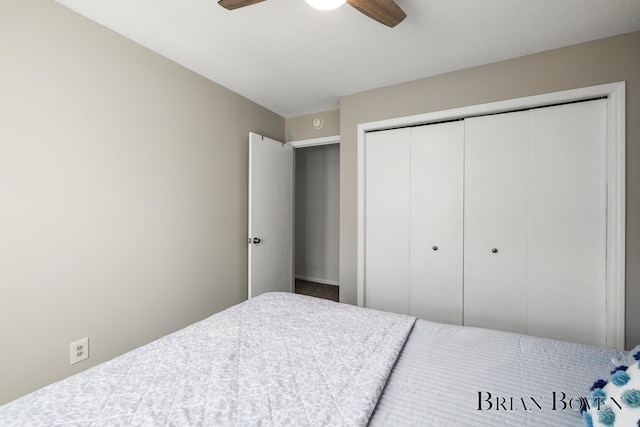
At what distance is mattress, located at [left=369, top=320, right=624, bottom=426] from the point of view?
83 cm

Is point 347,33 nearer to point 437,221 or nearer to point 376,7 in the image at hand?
point 376,7

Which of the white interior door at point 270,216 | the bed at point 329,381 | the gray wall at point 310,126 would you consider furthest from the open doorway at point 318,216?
the bed at point 329,381

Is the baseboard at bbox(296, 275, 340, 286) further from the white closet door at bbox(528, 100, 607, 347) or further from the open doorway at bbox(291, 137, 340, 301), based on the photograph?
the white closet door at bbox(528, 100, 607, 347)

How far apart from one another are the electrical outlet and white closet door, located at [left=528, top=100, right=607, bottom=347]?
3054 mm

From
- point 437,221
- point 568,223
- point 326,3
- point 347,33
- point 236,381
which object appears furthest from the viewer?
point 437,221

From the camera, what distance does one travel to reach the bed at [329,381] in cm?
80

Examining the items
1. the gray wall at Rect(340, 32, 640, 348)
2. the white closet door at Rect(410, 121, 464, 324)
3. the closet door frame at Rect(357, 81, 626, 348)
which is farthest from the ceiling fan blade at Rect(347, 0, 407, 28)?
the closet door frame at Rect(357, 81, 626, 348)

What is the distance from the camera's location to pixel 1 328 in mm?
1393

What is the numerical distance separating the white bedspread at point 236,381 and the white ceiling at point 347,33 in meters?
1.76

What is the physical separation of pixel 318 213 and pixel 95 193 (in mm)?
3226

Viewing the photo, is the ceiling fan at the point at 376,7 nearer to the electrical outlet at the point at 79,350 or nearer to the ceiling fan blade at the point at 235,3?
the ceiling fan blade at the point at 235,3

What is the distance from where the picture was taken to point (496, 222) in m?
2.25

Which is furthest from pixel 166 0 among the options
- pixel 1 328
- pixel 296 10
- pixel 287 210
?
pixel 287 210

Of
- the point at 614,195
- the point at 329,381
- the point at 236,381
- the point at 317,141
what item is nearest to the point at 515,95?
the point at 614,195
